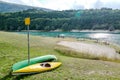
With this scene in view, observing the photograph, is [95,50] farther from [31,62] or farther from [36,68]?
[36,68]

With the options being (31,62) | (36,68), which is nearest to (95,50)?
(31,62)

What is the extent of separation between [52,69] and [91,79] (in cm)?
368

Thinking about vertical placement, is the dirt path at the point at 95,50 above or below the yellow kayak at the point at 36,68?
below

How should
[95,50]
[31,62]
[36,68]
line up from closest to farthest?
[36,68] → [31,62] → [95,50]

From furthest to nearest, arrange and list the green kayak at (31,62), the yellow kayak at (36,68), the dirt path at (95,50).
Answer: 1. the dirt path at (95,50)
2. the green kayak at (31,62)
3. the yellow kayak at (36,68)

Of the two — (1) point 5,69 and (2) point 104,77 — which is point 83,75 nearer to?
(2) point 104,77

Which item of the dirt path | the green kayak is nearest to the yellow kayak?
the green kayak

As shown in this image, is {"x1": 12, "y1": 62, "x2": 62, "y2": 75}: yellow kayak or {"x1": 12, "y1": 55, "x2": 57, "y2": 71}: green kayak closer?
{"x1": 12, "y1": 62, "x2": 62, "y2": 75}: yellow kayak

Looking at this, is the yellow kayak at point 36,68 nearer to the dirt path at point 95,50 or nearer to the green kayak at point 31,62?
the green kayak at point 31,62

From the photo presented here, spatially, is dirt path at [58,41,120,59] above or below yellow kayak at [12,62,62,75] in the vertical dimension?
below

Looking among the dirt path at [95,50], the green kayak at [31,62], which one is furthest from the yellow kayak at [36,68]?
the dirt path at [95,50]

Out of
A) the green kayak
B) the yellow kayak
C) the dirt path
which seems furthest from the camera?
the dirt path

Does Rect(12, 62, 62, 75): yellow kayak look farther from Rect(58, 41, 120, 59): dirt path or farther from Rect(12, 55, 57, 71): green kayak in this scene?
Rect(58, 41, 120, 59): dirt path

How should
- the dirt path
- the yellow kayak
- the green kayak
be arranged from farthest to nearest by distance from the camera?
the dirt path < the green kayak < the yellow kayak
